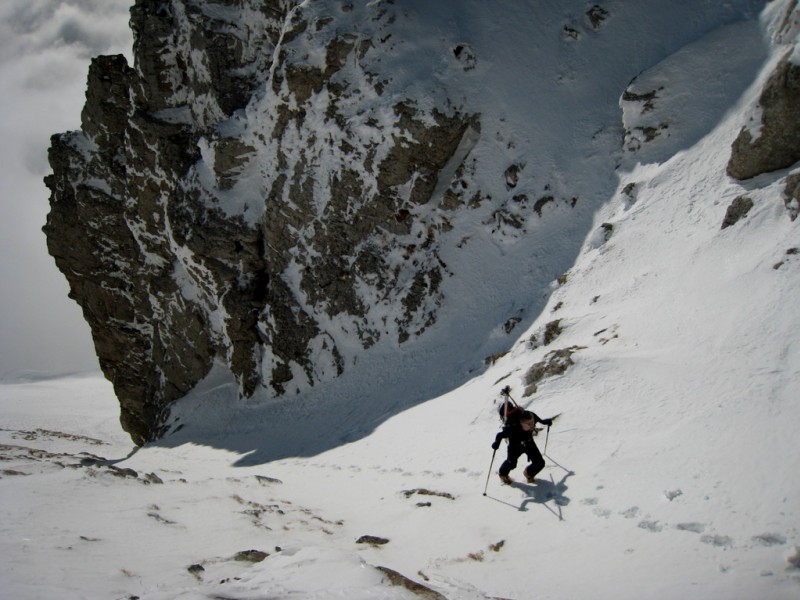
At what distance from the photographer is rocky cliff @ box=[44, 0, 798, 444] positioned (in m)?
22.7

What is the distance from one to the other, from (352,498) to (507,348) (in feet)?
24.6

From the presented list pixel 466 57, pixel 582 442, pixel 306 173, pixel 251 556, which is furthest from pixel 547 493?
pixel 306 173

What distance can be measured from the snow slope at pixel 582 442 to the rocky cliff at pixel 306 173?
2.43ft

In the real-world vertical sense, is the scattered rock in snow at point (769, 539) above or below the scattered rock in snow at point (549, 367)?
below

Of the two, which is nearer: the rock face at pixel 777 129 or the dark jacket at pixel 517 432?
the dark jacket at pixel 517 432

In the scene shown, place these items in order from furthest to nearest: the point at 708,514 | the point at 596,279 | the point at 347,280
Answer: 1. the point at 347,280
2. the point at 596,279
3. the point at 708,514

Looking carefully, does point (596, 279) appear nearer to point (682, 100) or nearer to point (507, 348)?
point (507, 348)

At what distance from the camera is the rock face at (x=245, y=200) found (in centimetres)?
2447

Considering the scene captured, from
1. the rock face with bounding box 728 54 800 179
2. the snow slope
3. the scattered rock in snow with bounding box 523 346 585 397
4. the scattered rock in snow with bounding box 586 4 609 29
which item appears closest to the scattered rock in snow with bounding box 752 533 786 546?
the snow slope

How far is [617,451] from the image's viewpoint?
338 inches

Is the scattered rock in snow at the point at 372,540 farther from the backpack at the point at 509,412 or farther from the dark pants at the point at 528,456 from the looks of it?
the backpack at the point at 509,412

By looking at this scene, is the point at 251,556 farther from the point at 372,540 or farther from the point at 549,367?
the point at 549,367

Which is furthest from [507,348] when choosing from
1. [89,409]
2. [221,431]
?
[89,409]

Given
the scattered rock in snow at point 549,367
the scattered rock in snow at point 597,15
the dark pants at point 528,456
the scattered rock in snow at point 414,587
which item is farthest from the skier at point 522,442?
the scattered rock in snow at point 597,15
